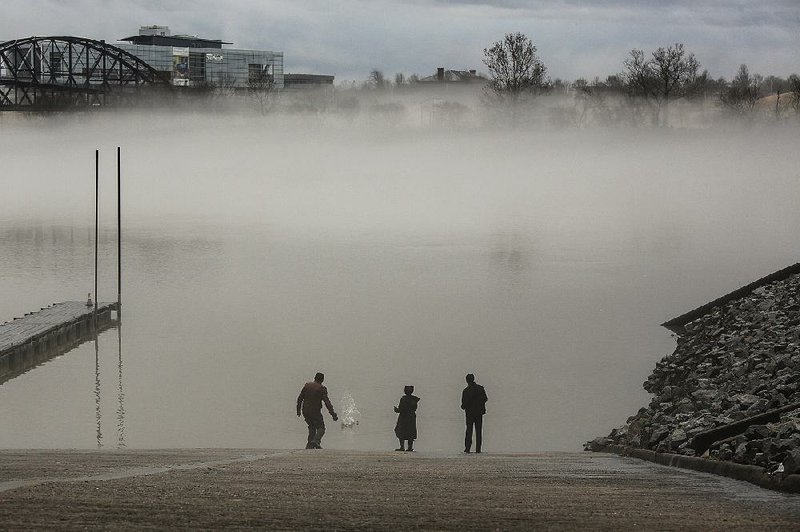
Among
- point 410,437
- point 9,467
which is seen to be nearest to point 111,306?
point 410,437

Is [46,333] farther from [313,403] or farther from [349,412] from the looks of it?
[313,403]

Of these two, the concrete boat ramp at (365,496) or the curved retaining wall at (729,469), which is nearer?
the concrete boat ramp at (365,496)

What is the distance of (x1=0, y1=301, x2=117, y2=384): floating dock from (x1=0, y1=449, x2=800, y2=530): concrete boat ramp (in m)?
30.1

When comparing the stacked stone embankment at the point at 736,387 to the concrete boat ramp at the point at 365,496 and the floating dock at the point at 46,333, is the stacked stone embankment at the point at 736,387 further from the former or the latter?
the floating dock at the point at 46,333

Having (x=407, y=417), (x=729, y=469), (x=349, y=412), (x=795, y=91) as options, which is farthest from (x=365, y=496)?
(x=795, y=91)

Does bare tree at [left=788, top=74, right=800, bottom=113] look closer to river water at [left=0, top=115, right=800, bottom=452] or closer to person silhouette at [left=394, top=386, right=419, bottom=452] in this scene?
river water at [left=0, top=115, right=800, bottom=452]

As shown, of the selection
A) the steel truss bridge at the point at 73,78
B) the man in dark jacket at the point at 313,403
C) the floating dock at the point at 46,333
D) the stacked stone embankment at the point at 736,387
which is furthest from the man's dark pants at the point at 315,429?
the steel truss bridge at the point at 73,78

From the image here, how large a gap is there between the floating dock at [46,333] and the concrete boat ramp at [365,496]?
30097 mm

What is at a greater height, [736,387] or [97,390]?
[736,387]

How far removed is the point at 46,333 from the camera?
167 feet

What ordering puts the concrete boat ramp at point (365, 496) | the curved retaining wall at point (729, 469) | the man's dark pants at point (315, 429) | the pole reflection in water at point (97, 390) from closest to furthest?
the concrete boat ramp at point (365, 496), the curved retaining wall at point (729, 469), the man's dark pants at point (315, 429), the pole reflection in water at point (97, 390)

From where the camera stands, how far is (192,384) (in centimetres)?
4681

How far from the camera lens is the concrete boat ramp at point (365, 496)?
1034 centimetres

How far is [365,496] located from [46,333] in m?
41.1
